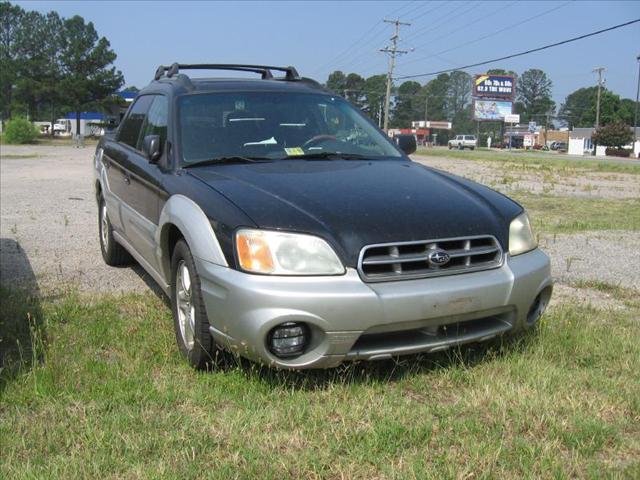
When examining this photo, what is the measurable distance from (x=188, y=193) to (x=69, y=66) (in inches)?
3000

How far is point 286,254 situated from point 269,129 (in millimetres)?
1592

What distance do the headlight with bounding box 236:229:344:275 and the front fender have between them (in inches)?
6.1

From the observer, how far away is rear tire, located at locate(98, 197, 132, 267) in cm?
618

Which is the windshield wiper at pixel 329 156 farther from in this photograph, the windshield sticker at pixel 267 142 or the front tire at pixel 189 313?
the front tire at pixel 189 313

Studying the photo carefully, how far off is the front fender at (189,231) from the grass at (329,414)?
22.3 inches

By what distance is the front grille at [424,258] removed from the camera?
3145 millimetres

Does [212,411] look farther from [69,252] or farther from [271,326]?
[69,252]

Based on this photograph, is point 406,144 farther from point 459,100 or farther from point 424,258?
point 459,100

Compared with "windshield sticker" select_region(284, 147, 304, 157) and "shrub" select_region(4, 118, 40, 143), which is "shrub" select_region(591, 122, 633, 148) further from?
"windshield sticker" select_region(284, 147, 304, 157)

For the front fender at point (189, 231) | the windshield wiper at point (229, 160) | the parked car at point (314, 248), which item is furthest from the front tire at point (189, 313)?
the windshield wiper at point (229, 160)

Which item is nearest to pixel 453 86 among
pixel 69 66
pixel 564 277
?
pixel 69 66

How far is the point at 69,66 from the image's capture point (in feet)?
238

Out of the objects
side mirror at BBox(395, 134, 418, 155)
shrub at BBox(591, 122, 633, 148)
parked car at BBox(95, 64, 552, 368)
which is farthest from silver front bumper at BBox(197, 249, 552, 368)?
shrub at BBox(591, 122, 633, 148)

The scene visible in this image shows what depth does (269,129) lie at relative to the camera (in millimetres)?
4500
